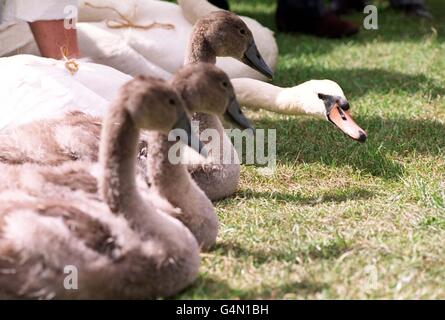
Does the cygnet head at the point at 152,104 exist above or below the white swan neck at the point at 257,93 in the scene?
above

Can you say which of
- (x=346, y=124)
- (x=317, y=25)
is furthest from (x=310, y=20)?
(x=346, y=124)

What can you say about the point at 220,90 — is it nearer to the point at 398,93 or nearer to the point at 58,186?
the point at 58,186

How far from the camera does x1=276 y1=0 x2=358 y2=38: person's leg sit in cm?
693

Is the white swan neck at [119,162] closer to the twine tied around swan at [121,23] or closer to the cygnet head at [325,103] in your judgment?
the cygnet head at [325,103]

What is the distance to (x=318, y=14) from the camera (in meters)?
7.12

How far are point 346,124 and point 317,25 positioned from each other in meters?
3.60

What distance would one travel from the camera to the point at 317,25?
7.04 metres

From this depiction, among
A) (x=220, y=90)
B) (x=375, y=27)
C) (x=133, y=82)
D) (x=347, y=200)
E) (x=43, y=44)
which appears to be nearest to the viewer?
(x=133, y=82)

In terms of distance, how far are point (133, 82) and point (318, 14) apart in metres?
4.95

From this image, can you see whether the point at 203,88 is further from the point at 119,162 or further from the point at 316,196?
the point at 316,196

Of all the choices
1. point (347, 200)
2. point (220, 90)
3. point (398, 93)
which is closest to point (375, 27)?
point (398, 93)

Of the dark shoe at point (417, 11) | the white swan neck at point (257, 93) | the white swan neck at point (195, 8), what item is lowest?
the dark shoe at point (417, 11)

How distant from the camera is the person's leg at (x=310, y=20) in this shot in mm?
6930

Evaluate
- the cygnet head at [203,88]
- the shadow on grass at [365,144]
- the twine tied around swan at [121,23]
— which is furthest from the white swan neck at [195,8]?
the cygnet head at [203,88]
